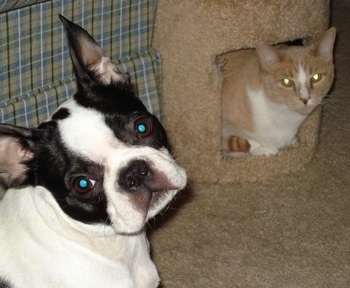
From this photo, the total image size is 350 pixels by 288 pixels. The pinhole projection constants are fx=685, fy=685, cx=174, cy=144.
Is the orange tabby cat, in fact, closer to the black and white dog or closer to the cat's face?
the cat's face

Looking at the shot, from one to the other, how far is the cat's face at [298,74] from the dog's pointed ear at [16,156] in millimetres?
1540

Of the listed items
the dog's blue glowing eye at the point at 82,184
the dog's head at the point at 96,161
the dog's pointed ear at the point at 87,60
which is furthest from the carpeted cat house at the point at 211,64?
the dog's blue glowing eye at the point at 82,184

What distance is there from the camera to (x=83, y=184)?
210 centimetres

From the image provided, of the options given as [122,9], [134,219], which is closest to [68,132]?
[134,219]

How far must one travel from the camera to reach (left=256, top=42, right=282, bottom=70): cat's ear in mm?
3236

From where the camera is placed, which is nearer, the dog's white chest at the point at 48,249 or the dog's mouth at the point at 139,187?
the dog's mouth at the point at 139,187

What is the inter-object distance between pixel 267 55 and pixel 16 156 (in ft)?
5.18

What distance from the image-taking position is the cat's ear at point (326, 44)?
10.6ft

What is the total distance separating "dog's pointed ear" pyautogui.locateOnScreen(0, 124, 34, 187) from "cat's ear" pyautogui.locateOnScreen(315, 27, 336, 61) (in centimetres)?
167

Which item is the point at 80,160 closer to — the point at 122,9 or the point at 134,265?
the point at 134,265

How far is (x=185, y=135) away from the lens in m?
3.42

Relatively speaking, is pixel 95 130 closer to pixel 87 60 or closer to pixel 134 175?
pixel 134 175

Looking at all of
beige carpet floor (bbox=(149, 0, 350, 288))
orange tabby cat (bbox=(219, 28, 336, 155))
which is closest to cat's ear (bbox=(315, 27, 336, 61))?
orange tabby cat (bbox=(219, 28, 336, 155))

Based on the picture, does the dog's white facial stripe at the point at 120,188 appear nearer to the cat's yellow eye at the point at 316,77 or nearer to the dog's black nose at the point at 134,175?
the dog's black nose at the point at 134,175
